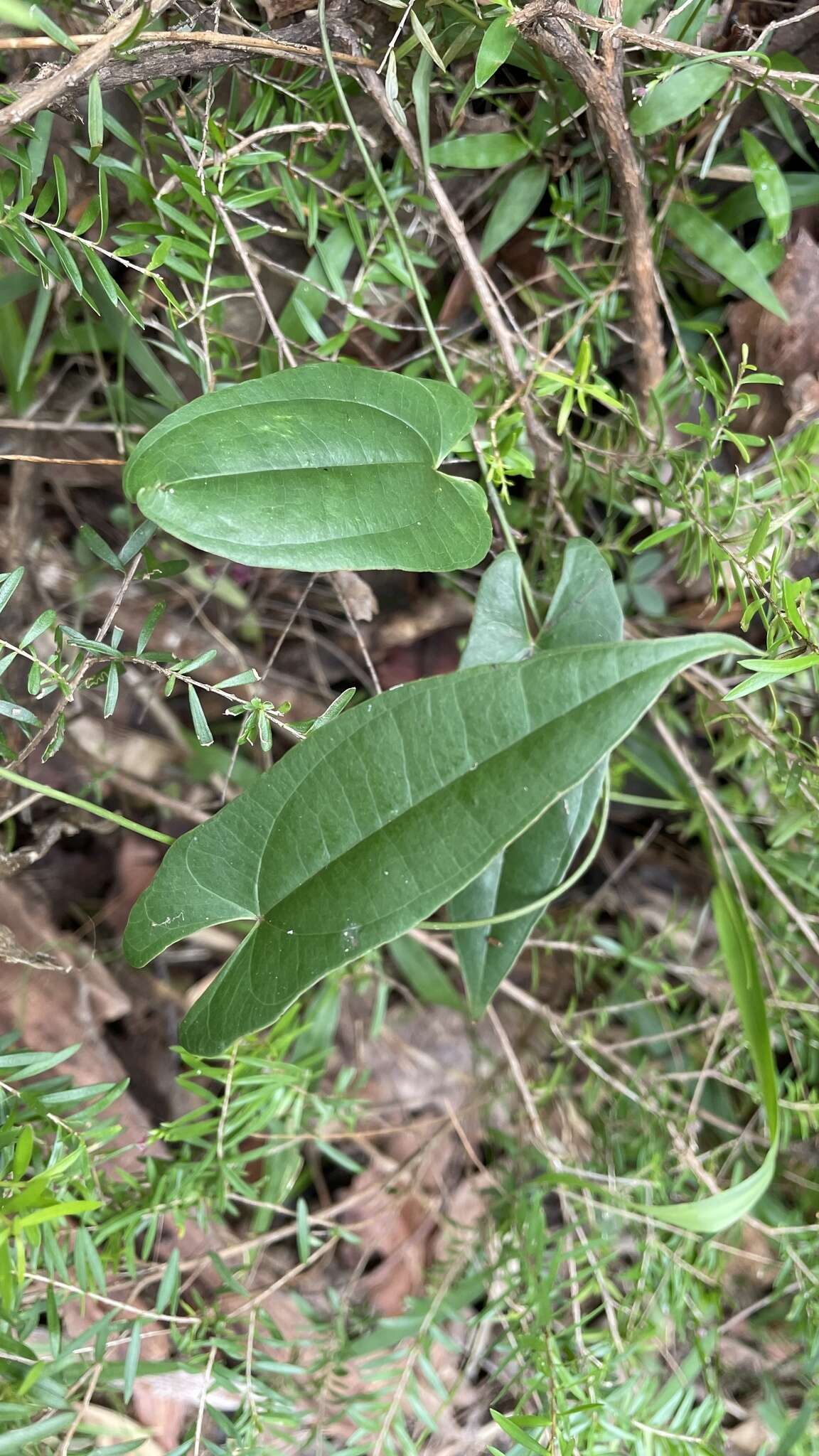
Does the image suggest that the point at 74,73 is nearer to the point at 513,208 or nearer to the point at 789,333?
the point at 513,208

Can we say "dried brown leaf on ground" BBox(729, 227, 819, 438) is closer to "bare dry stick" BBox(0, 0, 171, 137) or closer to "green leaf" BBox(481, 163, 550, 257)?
"green leaf" BBox(481, 163, 550, 257)

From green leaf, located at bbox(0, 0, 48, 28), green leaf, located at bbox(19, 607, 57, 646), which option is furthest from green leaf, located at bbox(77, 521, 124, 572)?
green leaf, located at bbox(0, 0, 48, 28)

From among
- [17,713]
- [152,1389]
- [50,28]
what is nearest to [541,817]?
[17,713]

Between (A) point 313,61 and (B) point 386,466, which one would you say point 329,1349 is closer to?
(B) point 386,466

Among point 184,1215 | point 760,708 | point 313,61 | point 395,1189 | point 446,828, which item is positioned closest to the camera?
point 446,828

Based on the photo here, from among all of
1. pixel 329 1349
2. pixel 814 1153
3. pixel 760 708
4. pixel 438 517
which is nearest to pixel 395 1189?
pixel 329 1349

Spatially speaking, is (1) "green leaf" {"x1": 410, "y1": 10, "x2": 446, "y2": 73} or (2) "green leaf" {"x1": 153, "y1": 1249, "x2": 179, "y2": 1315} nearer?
(1) "green leaf" {"x1": 410, "y1": 10, "x2": 446, "y2": 73}
